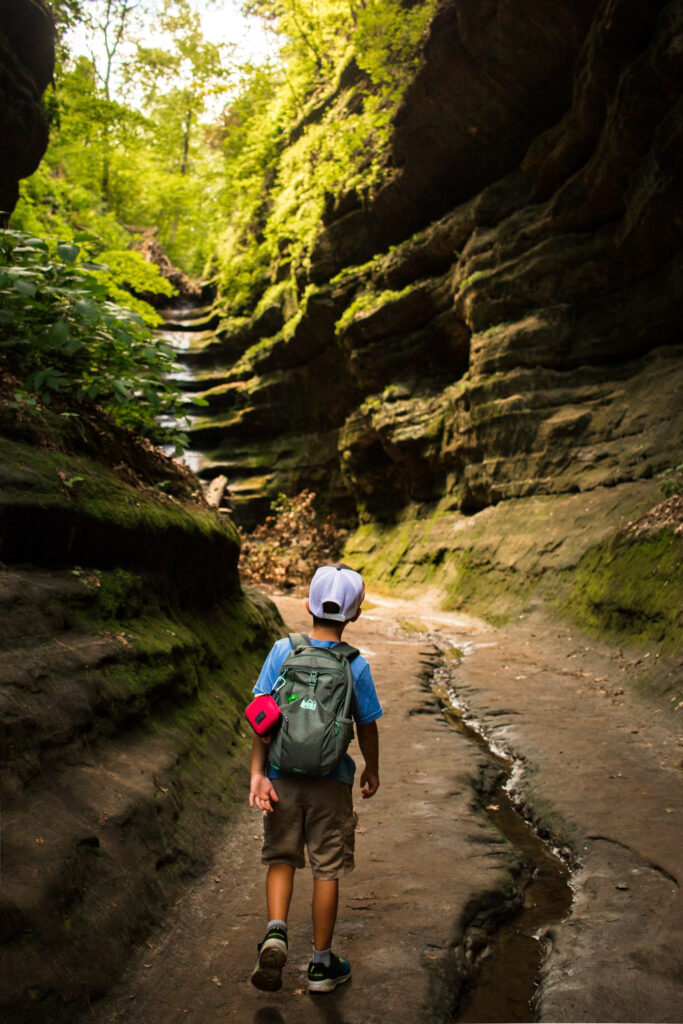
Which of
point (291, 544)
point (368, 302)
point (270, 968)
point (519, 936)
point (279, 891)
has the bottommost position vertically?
point (519, 936)

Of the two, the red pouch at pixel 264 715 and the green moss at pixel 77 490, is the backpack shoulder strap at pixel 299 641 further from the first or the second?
the green moss at pixel 77 490

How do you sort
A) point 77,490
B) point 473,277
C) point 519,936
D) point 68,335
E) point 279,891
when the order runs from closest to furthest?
point 279,891 < point 519,936 < point 77,490 < point 68,335 < point 473,277

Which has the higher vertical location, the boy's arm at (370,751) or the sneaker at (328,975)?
the boy's arm at (370,751)

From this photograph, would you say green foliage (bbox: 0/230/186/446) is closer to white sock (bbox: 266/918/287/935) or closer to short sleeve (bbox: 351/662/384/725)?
short sleeve (bbox: 351/662/384/725)

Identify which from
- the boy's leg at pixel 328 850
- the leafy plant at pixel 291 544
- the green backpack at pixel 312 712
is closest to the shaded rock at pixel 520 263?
the leafy plant at pixel 291 544

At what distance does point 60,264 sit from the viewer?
191 inches

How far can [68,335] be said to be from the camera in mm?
4680

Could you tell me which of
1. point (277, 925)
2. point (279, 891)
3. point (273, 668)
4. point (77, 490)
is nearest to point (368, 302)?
point (77, 490)

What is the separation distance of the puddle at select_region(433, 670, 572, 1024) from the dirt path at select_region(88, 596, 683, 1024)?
0.26 ft

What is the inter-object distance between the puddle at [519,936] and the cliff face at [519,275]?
6.54 meters

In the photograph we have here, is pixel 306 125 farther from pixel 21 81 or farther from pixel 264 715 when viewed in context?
pixel 264 715

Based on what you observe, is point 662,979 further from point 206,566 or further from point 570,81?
point 570,81

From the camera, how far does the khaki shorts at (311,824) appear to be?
260 centimetres

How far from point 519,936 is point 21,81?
8837 millimetres
